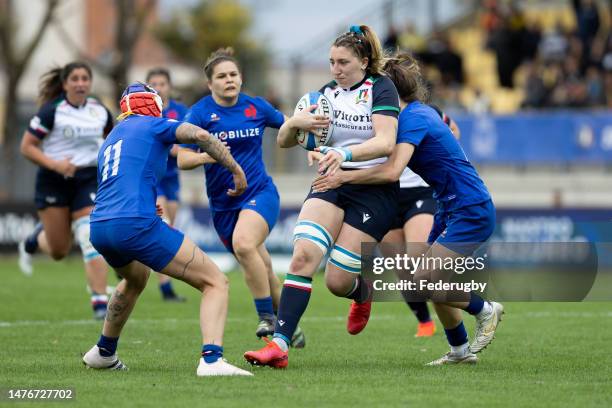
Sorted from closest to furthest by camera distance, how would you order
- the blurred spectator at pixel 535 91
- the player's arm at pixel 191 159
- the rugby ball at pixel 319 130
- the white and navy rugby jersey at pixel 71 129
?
the rugby ball at pixel 319 130
the player's arm at pixel 191 159
the white and navy rugby jersey at pixel 71 129
the blurred spectator at pixel 535 91

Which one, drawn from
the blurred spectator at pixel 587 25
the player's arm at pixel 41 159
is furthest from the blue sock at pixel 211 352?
the blurred spectator at pixel 587 25

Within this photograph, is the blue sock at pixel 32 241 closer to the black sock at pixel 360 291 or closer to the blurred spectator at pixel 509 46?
the black sock at pixel 360 291

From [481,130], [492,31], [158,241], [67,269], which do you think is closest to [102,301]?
[158,241]

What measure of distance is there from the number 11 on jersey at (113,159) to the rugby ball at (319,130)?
1.33 meters

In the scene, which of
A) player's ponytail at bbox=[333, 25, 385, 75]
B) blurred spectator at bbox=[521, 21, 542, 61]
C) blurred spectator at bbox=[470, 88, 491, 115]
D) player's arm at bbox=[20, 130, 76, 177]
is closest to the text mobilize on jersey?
player's ponytail at bbox=[333, 25, 385, 75]

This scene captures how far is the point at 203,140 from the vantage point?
24.5 feet

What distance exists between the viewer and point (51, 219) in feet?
40.5

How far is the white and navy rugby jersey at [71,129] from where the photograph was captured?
12195 millimetres

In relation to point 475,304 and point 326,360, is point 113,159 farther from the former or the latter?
point 475,304

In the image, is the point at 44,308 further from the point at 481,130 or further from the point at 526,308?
the point at 481,130

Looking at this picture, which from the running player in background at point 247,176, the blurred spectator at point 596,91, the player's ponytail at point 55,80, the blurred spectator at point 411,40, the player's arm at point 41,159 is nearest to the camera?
the running player in background at point 247,176

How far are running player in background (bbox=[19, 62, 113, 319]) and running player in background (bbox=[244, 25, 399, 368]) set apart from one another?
439 centimetres

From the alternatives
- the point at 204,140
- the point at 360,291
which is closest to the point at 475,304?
the point at 360,291

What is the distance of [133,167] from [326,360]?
2250mm
